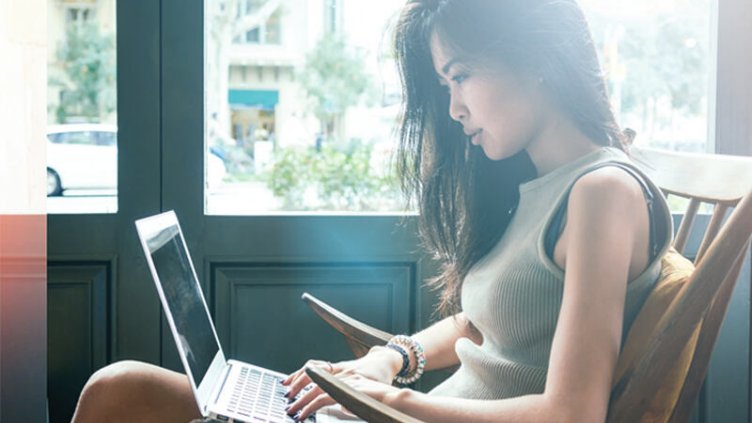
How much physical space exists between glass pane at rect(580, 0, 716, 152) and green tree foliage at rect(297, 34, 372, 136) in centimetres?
62

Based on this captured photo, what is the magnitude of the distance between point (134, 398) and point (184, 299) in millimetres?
173

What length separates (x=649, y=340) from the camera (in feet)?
3.68

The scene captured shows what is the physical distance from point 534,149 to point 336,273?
3.23 feet

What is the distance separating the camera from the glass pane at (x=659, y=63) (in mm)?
2314

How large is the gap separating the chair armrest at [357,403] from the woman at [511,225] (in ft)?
0.35

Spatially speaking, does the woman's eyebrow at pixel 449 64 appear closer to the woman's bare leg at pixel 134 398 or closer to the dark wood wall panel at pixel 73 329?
the woman's bare leg at pixel 134 398

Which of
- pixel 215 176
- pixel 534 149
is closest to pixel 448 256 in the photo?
pixel 534 149

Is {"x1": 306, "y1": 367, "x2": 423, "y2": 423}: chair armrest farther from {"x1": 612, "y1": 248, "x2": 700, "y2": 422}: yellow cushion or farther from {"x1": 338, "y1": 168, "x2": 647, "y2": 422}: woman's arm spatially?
{"x1": 612, "y1": 248, "x2": 700, "y2": 422}: yellow cushion

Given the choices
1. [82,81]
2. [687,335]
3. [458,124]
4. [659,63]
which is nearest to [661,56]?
[659,63]

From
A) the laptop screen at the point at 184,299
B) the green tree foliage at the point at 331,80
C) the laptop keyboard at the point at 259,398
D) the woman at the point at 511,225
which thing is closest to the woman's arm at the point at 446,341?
the woman at the point at 511,225

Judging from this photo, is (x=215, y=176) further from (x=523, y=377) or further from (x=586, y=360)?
(x=586, y=360)

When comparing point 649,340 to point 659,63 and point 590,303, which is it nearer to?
point 590,303

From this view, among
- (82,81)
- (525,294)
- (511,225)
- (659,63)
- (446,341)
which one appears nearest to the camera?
(525,294)

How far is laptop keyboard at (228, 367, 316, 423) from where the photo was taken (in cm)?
126
